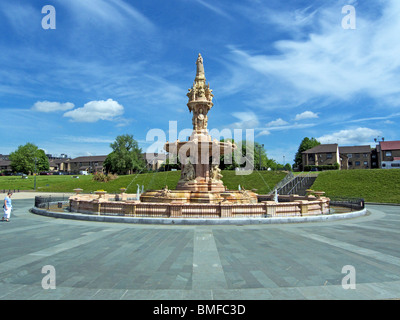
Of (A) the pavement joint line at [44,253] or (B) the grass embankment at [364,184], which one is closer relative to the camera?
(A) the pavement joint line at [44,253]

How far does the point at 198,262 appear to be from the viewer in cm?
739

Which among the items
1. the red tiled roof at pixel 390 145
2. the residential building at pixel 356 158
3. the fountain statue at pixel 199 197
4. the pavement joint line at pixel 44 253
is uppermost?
the red tiled roof at pixel 390 145

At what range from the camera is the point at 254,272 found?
6562 millimetres

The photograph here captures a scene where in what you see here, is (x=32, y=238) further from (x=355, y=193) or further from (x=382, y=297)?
(x=355, y=193)

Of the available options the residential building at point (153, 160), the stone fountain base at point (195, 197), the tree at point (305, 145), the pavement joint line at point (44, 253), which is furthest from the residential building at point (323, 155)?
the pavement joint line at point (44, 253)

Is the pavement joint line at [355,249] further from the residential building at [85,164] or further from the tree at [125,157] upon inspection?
the residential building at [85,164]

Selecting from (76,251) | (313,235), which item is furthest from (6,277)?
(313,235)

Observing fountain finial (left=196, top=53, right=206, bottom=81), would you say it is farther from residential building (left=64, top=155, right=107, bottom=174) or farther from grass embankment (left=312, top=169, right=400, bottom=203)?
residential building (left=64, top=155, right=107, bottom=174)

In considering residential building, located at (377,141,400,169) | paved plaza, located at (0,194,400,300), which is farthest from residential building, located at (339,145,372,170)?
paved plaza, located at (0,194,400,300)

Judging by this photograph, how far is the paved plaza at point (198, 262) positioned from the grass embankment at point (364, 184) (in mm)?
24734

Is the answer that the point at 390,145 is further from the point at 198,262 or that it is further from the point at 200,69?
the point at 198,262

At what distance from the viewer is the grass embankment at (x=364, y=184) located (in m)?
32.8

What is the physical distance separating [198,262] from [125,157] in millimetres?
82073

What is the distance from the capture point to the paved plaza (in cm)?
544
